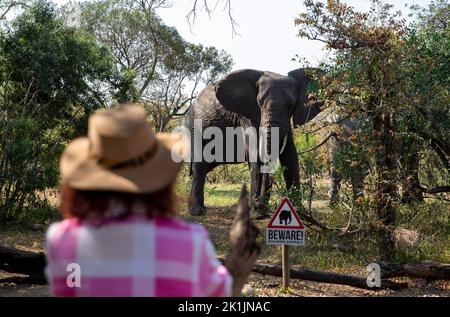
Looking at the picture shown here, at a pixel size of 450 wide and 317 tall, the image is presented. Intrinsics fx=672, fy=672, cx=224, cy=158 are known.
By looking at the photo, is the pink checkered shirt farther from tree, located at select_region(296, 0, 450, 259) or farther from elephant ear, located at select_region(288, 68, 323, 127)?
elephant ear, located at select_region(288, 68, 323, 127)

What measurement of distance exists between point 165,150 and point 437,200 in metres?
7.78

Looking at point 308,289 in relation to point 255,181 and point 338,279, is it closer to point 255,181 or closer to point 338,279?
point 338,279

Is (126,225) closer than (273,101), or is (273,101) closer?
(126,225)

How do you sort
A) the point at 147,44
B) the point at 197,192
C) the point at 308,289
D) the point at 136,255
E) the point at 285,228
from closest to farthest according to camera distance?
the point at 136,255 < the point at 285,228 < the point at 308,289 < the point at 197,192 < the point at 147,44

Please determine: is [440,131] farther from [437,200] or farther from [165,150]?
[165,150]

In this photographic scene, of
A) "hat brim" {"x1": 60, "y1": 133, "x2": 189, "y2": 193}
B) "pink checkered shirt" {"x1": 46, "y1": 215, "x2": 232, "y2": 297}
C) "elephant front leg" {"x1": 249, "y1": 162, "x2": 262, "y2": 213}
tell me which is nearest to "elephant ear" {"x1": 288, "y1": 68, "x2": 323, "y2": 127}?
"elephant front leg" {"x1": 249, "y1": 162, "x2": 262, "y2": 213}

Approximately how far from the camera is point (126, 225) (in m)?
2.21

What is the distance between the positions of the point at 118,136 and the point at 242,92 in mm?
12297

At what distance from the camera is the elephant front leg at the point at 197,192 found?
14.3m

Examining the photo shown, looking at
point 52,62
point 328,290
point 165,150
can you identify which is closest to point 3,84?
point 52,62

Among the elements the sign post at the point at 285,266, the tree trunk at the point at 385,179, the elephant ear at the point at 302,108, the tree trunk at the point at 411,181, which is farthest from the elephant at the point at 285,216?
the elephant ear at the point at 302,108

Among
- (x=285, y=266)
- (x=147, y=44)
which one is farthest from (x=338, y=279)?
(x=147, y=44)

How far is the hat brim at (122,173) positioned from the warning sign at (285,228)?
5093 mm

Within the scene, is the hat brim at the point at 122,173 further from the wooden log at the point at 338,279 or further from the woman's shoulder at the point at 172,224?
the wooden log at the point at 338,279
